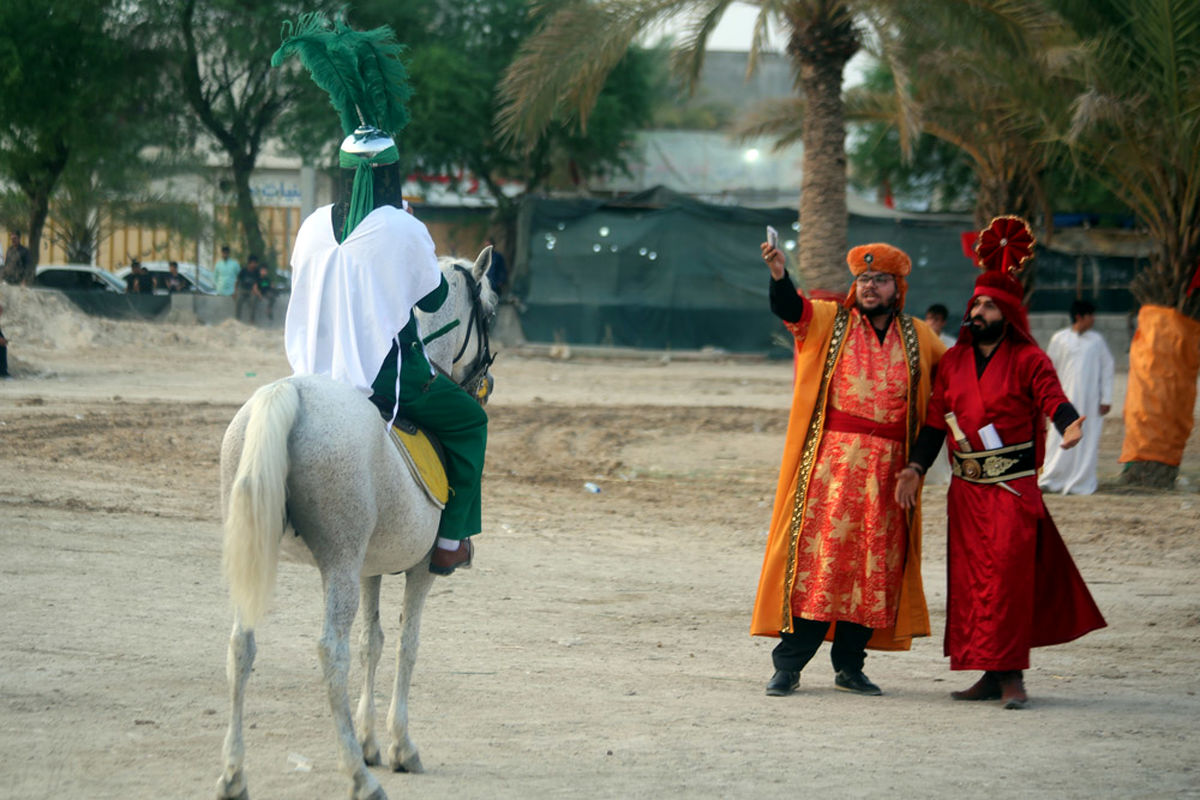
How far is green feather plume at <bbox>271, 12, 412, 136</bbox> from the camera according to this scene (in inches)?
186

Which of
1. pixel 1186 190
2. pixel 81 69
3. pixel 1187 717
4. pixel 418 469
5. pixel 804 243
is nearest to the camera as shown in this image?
pixel 418 469

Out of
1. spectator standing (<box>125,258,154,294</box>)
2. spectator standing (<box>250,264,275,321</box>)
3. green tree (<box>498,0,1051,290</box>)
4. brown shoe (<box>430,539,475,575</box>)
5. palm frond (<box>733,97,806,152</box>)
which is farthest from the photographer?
spectator standing (<box>125,258,154,294</box>)

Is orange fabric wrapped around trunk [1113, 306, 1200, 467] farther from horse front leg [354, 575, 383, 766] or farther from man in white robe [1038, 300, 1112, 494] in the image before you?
horse front leg [354, 575, 383, 766]

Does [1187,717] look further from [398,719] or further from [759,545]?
[759,545]

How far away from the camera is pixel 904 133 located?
47.9 feet

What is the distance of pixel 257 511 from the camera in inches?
155

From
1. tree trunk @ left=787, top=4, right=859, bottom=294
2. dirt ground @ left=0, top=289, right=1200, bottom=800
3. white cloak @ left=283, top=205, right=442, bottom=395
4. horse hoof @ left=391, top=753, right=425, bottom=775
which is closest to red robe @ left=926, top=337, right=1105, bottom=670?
dirt ground @ left=0, top=289, right=1200, bottom=800

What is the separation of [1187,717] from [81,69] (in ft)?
86.0

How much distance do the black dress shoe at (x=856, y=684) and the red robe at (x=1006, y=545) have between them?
1.28 ft

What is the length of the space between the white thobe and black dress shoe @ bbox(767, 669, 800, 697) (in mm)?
7065

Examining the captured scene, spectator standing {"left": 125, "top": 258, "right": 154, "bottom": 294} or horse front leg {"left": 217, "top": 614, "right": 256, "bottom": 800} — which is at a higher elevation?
spectator standing {"left": 125, "top": 258, "right": 154, "bottom": 294}

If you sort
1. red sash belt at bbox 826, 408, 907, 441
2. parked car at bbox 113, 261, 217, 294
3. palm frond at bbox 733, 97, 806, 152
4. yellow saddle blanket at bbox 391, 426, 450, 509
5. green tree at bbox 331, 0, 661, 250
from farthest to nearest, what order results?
green tree at bbox 331, 0, 661, 250 → parked car at bbox 113, 261, 217, 294 → palm frond at bbox 733, 97, 806, 152 → red sash belt at bbox 826, 408, 907, 441 → yellow saddle blanket at bbox 391, 426, 450, 509

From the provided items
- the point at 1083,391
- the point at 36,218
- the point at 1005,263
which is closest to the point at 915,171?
the point at 36,218

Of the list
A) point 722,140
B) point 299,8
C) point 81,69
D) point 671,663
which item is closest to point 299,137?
point 299,8
